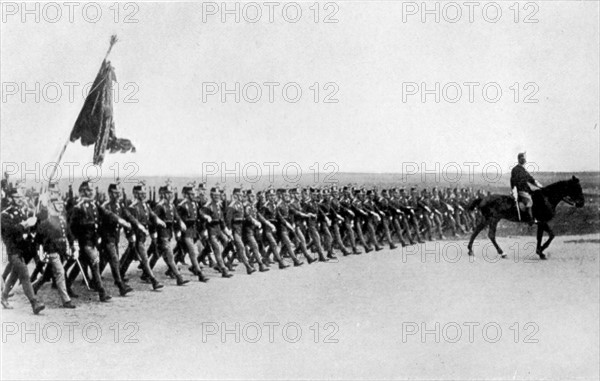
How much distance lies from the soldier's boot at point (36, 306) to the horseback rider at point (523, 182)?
4.70 m

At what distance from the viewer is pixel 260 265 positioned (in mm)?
6883

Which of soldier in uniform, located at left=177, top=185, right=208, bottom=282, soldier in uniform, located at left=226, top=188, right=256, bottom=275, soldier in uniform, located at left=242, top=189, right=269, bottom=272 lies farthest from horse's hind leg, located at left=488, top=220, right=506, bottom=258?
soldier in uniform, located at left=177, top=185, right=208, bottom=282

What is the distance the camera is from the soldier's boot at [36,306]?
5.72 metres

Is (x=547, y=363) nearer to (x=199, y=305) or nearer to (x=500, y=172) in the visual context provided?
(x=500, y=172)

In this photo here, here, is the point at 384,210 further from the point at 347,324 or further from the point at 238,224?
the point at 347,324

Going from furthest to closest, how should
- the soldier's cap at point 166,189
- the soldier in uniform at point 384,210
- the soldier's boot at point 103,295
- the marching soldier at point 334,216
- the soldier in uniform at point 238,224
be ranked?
the soldier in uniform at point 384,210 → the marching soldier at point 334,216 → the soldier in uniform at point 238,224 → the soldier's cap at point 166,189 → the soldier's boot at point 103,295

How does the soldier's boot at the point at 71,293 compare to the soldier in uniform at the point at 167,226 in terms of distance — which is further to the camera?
the soldier in uniform at the point at 167,226

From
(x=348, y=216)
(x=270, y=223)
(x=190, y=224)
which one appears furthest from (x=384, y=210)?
(x=190, y=224)

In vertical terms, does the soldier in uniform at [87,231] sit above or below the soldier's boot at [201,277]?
above

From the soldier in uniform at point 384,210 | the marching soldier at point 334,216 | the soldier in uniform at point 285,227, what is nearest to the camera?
the soldier in uniform at point 285,227

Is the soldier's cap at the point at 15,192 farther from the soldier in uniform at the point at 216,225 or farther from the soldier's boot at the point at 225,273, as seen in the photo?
the soldier's boot at the point at 225,273

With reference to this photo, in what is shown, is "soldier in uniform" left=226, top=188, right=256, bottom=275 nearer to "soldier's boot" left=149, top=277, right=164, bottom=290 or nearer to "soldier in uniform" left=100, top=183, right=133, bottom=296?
"soldier's boot" left=149, top=277, right=164, bottom=290

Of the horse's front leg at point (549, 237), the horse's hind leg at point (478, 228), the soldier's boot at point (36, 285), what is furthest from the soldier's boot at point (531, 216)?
the soldier's boot at point (36, 285)

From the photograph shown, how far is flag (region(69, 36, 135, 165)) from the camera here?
19.6ft
